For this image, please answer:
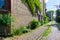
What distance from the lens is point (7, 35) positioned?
46.8 feet

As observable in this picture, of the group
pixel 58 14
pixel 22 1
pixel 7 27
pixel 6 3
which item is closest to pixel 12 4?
pixel 6 3

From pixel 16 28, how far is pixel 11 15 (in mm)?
1666

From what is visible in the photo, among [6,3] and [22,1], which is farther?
[22,1]

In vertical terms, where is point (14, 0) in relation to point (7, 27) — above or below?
above

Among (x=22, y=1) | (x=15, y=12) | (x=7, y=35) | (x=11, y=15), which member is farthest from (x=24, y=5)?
(x=7, y=35)

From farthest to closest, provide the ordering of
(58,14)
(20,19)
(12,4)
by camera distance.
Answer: (58,14), (20,19), (12,4)

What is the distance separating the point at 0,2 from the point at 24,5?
4665mm

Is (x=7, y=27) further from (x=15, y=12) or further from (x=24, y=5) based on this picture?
(x=24, y=5)

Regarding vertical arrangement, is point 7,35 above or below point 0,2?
below

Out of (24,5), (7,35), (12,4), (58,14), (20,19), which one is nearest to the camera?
(7,35)

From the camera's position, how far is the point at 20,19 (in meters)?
17.9

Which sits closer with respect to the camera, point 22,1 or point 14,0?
point 14,0

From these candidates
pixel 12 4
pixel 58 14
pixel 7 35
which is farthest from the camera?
pixel 58 14

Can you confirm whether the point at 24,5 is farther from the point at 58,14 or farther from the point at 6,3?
the point at 58,14
